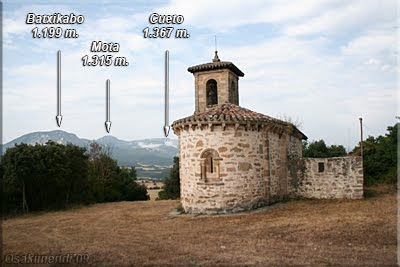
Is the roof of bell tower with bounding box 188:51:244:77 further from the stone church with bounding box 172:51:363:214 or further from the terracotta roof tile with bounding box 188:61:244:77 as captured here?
the stone church with bounding box 172:51:363:214

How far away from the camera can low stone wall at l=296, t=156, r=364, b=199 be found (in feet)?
52.6

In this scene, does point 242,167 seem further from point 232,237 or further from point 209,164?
point 232,237

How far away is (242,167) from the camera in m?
14.0

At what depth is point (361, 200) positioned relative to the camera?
1545 cm

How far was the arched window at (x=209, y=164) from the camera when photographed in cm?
1390

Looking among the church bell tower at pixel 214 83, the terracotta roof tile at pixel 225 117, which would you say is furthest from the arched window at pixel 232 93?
the terracotta roof tile at pixel 225 117

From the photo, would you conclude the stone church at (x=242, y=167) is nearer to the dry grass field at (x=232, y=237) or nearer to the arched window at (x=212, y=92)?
the dry grass field at (x=232, y=237)

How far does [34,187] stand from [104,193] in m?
8.21

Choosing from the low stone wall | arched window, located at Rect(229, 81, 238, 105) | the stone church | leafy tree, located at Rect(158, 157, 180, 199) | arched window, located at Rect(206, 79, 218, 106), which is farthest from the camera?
leafy tree, located at Rect(158, 157, 180, 199)

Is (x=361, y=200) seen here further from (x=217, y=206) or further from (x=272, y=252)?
(x=272, y=252)

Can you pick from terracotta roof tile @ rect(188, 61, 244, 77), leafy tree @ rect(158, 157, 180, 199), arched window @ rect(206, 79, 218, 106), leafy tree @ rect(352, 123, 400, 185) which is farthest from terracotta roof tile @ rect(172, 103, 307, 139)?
leafy tree @ rect(158, 157, 180, 199)

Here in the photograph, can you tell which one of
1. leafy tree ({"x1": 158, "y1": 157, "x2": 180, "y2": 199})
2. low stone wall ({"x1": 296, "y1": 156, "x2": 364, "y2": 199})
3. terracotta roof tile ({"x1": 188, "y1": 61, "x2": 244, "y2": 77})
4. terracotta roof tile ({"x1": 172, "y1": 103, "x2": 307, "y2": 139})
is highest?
terracotta roof tile ({"x1": 188, "y1": 61, "x2": 244, "y2": 77})

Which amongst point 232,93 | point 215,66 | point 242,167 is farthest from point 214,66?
point 242,167

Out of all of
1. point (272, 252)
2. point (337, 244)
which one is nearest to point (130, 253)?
point (272, 252)
